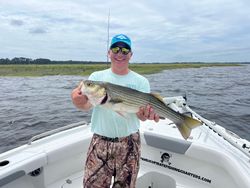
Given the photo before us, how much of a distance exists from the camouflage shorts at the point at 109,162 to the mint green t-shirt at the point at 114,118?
88mm

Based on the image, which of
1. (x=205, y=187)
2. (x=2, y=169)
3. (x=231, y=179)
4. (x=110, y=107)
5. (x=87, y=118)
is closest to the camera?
(x=110, y=107)

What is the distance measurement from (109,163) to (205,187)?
2278 millimetres

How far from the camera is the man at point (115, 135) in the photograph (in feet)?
10.1

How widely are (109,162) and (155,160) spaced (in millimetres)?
2237

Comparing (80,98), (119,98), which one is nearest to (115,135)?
(119,98)

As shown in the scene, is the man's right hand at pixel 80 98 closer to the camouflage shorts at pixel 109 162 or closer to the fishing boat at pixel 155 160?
the camouflage shorts at pixel 109 162

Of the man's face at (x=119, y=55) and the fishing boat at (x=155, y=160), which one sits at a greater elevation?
the man's face at (x=119, y=55)

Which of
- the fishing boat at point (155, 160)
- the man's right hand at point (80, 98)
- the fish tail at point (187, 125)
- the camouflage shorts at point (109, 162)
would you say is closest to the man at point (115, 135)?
the camouflage shorts at point (109, 162)

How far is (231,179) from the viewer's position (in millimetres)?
4184

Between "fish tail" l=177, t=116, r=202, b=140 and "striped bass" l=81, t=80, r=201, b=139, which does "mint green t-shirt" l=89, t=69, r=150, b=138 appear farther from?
"fish tail" l=177, t=116, r=202, b=140

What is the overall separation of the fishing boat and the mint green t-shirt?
1457 millimetres

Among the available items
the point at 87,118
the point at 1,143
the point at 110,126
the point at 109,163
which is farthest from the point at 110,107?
the point at 87,118

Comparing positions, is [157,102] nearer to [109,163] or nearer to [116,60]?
[116,60]

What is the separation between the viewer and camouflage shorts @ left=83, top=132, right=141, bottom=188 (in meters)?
3.10
